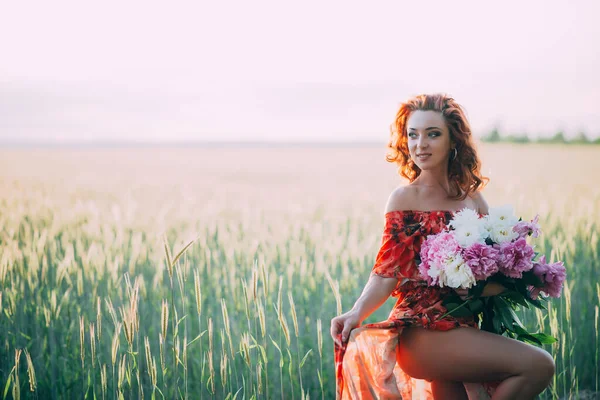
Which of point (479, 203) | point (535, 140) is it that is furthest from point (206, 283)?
point (535, 140)

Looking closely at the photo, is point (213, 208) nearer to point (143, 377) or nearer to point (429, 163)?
point (143, 377)

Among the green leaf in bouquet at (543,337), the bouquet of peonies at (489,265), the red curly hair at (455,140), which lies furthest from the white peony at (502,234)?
the green leaf in bouquet at (543,337)

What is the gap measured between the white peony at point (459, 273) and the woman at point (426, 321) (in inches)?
4.7

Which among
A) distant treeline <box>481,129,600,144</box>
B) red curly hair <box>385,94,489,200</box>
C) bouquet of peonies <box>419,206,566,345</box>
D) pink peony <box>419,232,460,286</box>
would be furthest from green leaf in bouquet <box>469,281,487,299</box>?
distant treeline <box>481,129,600,144</box>

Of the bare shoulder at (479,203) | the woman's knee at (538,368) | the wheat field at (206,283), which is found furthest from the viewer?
the wheat field at (206,283)

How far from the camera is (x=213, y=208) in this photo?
492cm

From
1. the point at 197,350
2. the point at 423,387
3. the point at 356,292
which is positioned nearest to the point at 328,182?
the point at 356,292

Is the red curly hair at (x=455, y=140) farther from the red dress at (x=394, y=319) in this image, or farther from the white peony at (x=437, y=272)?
the white peony at (x=437, y=272)

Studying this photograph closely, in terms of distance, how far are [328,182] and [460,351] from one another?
6.39 metres

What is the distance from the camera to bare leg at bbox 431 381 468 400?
1.74 metres

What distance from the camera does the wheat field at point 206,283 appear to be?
6.69 ft

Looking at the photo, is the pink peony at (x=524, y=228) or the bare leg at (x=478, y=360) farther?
the pink peony at (x=524, y=228)

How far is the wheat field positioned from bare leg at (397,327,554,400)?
0.31 metres

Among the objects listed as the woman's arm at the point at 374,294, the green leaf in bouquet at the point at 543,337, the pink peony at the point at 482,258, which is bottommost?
the green leaf in bouquet at the point at 543,337
